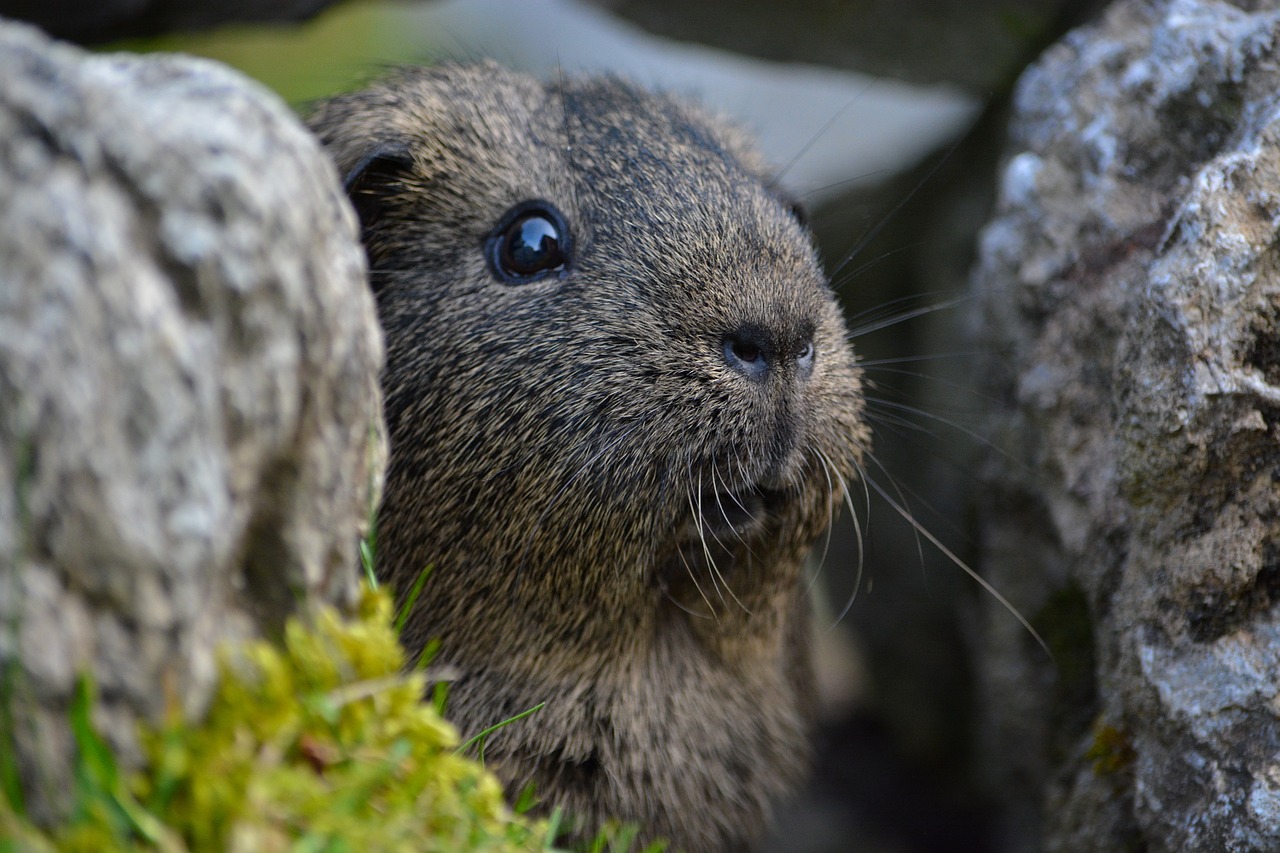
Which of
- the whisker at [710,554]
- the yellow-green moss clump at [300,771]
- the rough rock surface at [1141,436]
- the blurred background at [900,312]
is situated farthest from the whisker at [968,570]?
the yellow-green moss clump at [300,771]

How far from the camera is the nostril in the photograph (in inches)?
123

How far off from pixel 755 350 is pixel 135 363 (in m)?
1.79

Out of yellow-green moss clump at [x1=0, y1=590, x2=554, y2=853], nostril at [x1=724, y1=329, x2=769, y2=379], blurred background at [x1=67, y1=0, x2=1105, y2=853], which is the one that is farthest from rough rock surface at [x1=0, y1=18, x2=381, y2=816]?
blurred background at [x1=67, y1=0, x2=1105, y2=853]

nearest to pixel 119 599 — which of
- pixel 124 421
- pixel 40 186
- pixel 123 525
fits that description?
pixel 123 525

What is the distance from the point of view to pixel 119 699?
1.81m

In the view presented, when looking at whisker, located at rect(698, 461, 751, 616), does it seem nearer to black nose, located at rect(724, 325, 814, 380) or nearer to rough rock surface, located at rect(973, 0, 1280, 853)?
black nose, located at rect(724, 325, 814, 380)

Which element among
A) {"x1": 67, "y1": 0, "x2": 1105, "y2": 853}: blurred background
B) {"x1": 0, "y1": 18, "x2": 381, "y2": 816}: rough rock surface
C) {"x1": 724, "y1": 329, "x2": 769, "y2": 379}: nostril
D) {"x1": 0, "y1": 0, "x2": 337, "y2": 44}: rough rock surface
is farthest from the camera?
{"x1": 67, "y1": 0, "x2": 1105, "y2": 853}: blurred background

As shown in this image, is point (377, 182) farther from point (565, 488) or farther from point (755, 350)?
point (755, 350)

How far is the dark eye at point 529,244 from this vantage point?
349 cm

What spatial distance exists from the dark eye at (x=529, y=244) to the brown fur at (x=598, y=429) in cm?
4

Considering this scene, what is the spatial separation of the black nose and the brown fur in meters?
0.01

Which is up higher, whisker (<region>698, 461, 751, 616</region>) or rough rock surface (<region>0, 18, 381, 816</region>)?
rough rock surface (<region>0, 18, 381, 816</region>)

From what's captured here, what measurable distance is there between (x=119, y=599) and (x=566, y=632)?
1.84 m

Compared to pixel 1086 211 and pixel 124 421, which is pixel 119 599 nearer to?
pixel 124 421
